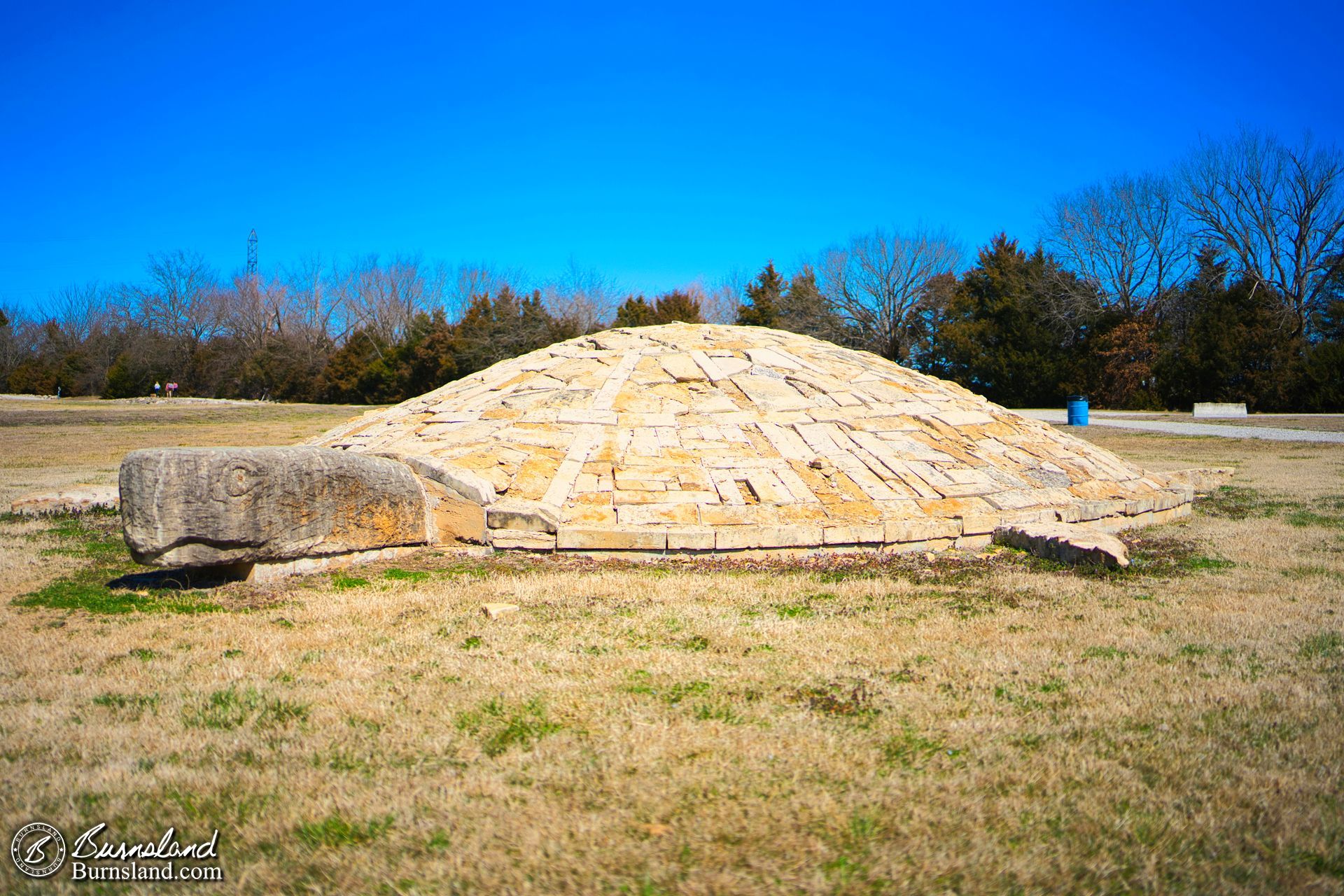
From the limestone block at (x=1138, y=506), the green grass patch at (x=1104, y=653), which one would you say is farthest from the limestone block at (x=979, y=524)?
the green grass patch at (x=1104, y=653)

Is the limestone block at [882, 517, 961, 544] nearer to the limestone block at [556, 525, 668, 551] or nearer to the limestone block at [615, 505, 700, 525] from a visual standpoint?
the limestone block at [615, 505, 700, 525]

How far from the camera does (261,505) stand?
5.05 meters

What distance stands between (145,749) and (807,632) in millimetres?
2888

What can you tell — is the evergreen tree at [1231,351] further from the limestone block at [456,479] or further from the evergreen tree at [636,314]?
the limestone block at [456,479]

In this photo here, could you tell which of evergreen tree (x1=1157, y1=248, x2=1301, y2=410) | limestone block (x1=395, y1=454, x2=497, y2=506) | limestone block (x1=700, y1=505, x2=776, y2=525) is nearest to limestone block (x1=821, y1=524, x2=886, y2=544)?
limestone block (x1=700, y1=505, x2=776, y2=525)

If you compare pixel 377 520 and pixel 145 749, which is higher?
pixel 377 520

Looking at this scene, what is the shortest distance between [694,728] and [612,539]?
304cm

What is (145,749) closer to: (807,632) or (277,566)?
(277,566)

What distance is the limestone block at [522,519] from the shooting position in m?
6.22

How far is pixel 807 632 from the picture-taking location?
4402 millimetres

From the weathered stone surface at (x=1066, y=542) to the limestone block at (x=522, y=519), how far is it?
3419 millimetres

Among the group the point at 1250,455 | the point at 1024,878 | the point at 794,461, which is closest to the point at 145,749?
the point at 1024,878

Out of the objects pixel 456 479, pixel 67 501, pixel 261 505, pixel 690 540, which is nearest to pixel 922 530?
pixel 690 540

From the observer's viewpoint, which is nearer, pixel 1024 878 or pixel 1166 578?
pixel 1024 878
